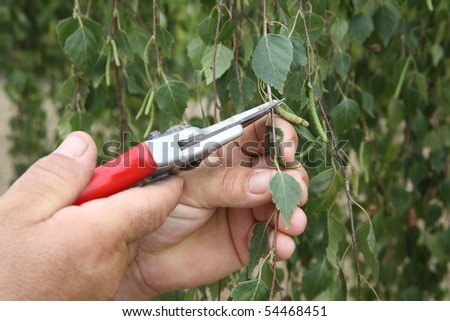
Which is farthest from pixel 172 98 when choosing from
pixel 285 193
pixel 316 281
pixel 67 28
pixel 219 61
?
pixel 316 281

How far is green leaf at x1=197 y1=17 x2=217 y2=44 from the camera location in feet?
2.87

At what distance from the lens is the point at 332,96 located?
1.06m

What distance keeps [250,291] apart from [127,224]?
151mm

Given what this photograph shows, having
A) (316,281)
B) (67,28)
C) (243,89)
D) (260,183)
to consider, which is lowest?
(316,281)

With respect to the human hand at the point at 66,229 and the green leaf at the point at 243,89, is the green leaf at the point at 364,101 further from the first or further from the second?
the human hand at the point at 66,229

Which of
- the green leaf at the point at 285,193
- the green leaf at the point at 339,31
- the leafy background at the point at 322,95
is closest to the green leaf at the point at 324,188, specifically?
the leafy background at the point at 322,95

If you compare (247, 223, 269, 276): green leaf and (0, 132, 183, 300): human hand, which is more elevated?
(0, 132, 183, 300): human hand

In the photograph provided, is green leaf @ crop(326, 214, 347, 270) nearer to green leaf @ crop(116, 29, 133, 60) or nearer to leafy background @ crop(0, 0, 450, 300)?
leafy background @ crop(0, 0, 450, 300)

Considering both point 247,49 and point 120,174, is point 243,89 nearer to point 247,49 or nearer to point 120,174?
point 247,49

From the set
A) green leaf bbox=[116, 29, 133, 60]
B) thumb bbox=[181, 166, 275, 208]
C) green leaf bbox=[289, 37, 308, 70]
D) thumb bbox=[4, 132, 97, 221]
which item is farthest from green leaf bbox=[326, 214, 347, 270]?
green leaf bbox=[116, 29, 133, 60]

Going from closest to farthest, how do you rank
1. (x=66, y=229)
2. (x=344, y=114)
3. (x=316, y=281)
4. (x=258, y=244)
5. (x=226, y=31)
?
(x=66, y=229)
(x=258, y=244)
(x=226, y=31)
(x=344, y=114)
(x=316, y=281)

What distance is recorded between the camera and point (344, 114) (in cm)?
95

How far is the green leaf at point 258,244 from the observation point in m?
0.73

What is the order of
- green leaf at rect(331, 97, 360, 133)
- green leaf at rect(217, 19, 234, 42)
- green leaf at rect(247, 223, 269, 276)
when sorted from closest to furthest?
1. green leaf at rect(247, 223, 269, 276)
2. green leaf at rect(217, 19, 234, 42)
3. green leaf at rect(331, 97, 360, 133)
